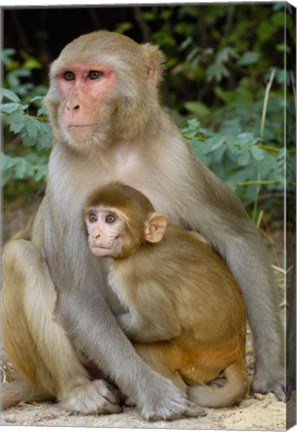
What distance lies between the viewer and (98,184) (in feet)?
18.3

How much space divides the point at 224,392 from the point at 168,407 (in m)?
0.30

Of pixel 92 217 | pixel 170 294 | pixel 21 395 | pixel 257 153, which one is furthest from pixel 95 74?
pixel 21 395

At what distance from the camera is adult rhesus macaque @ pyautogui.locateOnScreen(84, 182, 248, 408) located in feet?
17.7

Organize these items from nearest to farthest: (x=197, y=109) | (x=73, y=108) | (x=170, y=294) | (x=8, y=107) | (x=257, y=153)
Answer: (x=73, y=108) → (x=170, y=294) → (x=8, y=107) → (x=257, y=153) → (x=197, y=109)

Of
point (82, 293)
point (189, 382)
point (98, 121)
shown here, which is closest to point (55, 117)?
point (98, 121)

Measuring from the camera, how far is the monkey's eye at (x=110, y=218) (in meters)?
5.37

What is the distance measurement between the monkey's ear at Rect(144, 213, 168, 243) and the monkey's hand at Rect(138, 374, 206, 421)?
0.70m

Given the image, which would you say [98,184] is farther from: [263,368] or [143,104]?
[263,368]

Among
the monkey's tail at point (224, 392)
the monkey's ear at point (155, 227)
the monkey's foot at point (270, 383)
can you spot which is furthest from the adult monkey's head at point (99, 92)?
the monkey's foot at point (270, 383)

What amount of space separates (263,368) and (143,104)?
1.53 meters

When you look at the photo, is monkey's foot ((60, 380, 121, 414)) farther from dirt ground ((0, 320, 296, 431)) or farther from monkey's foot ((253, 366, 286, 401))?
monkey's foot ((253, 366, 286, 401))

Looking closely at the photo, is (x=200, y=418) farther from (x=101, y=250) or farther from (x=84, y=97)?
(x=84, y=97)

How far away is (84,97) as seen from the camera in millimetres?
5363

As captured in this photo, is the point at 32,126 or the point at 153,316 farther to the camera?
the point at 32,126
